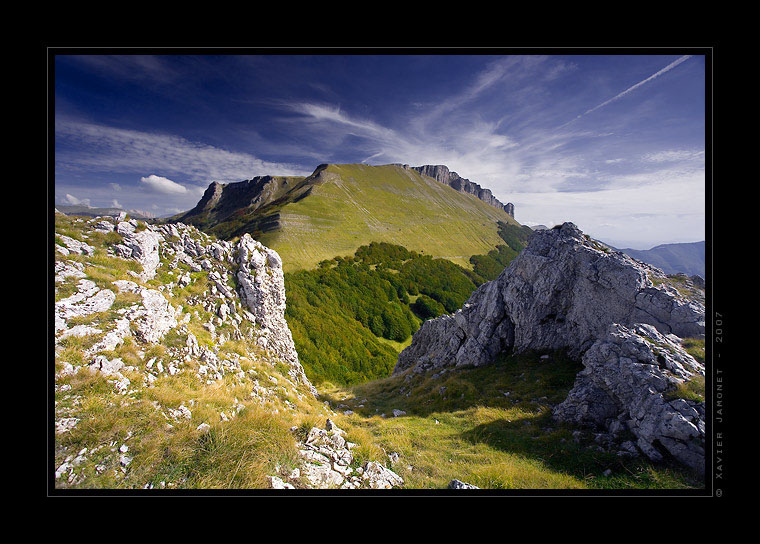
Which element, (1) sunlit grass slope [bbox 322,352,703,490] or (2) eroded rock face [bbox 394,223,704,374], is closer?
(1) sunlit grass slope [bbox 322,352,703,490]

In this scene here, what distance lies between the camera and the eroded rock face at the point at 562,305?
845 cm

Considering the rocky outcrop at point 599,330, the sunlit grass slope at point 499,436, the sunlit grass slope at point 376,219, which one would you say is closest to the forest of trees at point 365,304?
the sunlit grass slope at point 376,219

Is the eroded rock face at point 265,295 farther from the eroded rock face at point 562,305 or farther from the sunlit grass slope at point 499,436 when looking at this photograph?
the eroded rock face at point 562,305

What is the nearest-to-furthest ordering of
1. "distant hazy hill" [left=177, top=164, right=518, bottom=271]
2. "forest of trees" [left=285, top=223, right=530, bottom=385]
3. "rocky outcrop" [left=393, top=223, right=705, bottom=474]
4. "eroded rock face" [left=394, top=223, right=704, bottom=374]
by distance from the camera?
"rocky outcrop" [left=393, top=223, right=705, bottom=474], "eroded rock face" [left=394, top=223, right=704, bottom=374], "forest of trees" [left=285, top=223, right=530, bottom=385], "distant hazy hill" [left=177, top=164, right=518, bottom=271]

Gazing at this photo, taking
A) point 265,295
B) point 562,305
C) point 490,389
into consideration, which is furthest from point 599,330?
point 265,295

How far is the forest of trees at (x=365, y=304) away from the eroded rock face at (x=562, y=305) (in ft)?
48.5

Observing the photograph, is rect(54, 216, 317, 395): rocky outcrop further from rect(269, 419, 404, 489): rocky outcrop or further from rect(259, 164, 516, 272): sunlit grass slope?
rect(259, 164, 516, 272): sunlit grass slope

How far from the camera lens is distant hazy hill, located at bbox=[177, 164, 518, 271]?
6119cm

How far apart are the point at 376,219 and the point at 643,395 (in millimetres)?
89521

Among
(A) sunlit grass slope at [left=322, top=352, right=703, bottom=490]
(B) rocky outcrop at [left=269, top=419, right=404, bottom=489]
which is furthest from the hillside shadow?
(B) rocky outcrop at [left=269, top=419, right=404, bottom=489]

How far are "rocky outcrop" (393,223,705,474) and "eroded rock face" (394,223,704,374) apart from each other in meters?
0.04

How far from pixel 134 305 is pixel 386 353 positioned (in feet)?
122

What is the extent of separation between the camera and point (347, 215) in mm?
82938
